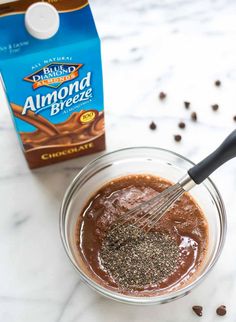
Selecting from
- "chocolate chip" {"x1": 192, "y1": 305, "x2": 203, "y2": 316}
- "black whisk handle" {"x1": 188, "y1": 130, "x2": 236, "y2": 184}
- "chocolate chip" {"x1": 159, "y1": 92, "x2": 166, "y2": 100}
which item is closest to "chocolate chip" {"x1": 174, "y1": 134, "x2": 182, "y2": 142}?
"chocolate chip" {"x1": 159, "y1": 92, "x2": 166, "y2": 100}

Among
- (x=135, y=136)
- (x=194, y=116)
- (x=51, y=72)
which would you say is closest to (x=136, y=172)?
(x=135, y=136)

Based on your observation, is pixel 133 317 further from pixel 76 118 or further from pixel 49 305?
pixel 76 118

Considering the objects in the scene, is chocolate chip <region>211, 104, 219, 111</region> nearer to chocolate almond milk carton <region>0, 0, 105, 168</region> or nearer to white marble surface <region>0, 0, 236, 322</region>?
white marble surface <region>0, 0, 236, 322</region>

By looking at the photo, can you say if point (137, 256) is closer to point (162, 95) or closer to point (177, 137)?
point (177, 137)

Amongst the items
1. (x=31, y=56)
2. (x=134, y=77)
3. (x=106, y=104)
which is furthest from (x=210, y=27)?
(x=31, y=56)

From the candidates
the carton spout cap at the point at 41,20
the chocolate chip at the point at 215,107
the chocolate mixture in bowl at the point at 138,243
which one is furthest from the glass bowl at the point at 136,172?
the carton spout cap at the point at 41,20
